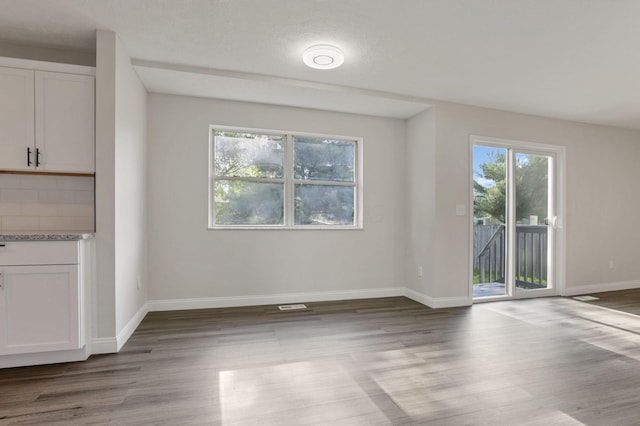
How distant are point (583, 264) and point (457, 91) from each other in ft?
11.0

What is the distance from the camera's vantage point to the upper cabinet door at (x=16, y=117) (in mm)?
2537

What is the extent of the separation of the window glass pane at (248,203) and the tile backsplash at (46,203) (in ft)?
4.36

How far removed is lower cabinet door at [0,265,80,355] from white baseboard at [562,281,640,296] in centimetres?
583

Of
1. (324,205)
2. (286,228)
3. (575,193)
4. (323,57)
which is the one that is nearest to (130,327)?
(286,228)

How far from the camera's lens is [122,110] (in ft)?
9.16

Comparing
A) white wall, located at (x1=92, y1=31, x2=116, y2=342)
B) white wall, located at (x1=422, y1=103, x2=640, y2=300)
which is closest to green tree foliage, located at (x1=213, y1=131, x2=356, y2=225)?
white wall, located at (x1=422, y1=103, x2=640, y2=300)

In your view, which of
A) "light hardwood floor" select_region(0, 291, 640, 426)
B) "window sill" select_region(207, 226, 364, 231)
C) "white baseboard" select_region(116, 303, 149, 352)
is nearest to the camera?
"light hardwood floor" select_region(0, 291, 640, 426)

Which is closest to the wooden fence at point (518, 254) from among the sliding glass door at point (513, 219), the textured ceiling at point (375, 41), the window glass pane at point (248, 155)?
the sliding glass door at point (513, 219)

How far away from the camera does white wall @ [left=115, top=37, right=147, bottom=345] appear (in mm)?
2699

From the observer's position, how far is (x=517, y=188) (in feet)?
14.6

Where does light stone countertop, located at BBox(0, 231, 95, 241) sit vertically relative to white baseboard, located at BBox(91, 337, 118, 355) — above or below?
above

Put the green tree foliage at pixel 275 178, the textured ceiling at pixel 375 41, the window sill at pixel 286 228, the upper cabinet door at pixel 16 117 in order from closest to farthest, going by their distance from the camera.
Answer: the textured ceiling at pixel 375 41
the upper cabinet door at pixel 16 117
the window sill at pixel 286 228
the green tree foliage at pixel 275 178

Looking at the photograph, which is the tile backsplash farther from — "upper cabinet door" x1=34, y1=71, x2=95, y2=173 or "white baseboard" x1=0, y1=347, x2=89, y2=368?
"white baseboard" x1=0, y1=347, x2=89, y2=368

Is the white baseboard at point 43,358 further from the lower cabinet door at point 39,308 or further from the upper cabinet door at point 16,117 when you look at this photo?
the upper cabinet door at point 16,117
